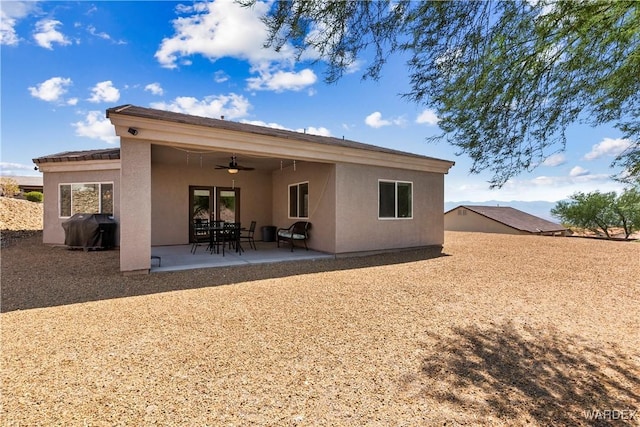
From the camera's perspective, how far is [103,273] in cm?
634

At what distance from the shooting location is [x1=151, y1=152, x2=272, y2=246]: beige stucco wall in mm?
11070

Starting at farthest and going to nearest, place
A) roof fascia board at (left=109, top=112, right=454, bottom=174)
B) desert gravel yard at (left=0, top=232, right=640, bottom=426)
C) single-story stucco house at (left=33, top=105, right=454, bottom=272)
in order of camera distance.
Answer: single-story stucco house at (left=33, top=105, right=454, bottom=272) → roof fascia board at (left=109, top=112, right=454, bottom=174) → desert gravel yard at (left=0, top=232, right=640, bottom=426)

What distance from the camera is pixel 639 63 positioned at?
2.84 meters

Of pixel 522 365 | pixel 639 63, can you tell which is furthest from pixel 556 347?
pixel 639 63

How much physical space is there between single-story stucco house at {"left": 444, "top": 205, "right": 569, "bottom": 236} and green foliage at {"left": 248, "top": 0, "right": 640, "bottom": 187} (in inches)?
696

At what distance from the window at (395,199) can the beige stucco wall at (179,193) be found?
5802 millimetres

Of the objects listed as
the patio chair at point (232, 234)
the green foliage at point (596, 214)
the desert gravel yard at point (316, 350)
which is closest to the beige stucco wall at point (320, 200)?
the patio chair at point (232, 234)

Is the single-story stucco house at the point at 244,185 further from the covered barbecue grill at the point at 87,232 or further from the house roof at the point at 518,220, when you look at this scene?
the house roof at the point at 518,220

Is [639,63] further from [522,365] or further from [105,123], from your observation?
[105,123]

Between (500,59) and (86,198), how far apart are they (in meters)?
12.3

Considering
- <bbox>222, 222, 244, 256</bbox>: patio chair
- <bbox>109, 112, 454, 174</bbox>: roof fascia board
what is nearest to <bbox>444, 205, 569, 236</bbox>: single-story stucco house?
<bbox>109, 112, 454, 174</bbox>: roof fascia board

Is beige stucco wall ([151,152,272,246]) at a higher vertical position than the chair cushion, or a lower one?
higher

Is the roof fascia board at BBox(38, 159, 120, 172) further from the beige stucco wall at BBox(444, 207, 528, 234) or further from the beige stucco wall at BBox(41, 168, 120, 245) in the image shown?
the beige stucco wall at BBox(444, 207, 528, 234)

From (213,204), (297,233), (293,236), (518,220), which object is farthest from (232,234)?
(518,220)
